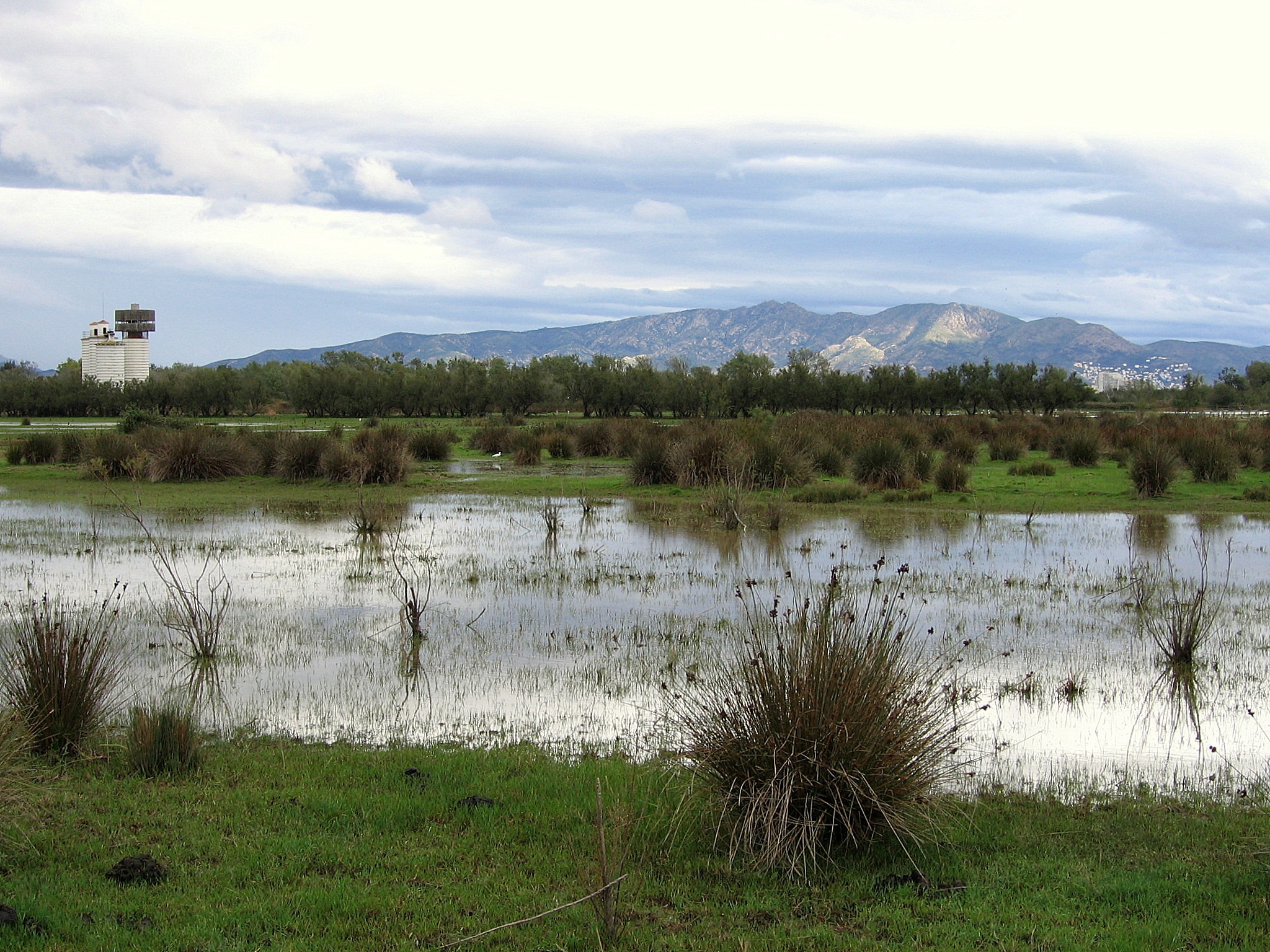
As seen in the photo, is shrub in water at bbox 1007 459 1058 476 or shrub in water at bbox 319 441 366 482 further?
shrub in water at bbox 1007 459 1058 476

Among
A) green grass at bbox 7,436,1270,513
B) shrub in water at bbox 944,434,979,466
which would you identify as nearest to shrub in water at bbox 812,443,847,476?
green grass at bbox 7,436,1270,513

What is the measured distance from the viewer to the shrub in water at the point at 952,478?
2414 centimetres

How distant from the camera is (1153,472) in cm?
2333

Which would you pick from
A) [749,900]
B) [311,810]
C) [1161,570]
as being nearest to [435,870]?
[311,810]

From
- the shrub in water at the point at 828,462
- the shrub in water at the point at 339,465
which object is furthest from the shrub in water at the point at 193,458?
the shrub in water at the point at 828,462

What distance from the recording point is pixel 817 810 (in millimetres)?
5387

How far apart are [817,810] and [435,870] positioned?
6.52ft

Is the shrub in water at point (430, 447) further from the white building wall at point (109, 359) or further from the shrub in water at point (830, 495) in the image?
the white building wall at point (109, 359)

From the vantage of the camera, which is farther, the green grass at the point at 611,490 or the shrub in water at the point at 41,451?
the shrub in water at the point at 41,451

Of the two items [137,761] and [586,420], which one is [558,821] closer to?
[137,761]

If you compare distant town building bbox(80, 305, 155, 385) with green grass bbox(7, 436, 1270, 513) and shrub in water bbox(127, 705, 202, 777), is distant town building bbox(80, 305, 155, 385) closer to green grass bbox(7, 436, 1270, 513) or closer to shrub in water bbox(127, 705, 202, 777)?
green grass bbox(7, 436, 1270, 513)

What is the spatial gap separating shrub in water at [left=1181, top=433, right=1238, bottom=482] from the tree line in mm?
26338

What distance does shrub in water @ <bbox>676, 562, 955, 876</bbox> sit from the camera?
5.20 m

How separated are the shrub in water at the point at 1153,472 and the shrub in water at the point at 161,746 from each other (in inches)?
864
